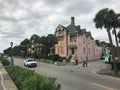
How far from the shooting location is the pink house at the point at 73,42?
65250 mm

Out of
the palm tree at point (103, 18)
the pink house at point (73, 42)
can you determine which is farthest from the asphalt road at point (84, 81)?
the pink house at point (73, 42)

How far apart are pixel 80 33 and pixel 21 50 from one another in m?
61.6

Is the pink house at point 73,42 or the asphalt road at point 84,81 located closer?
the asphalt road at point 84,81

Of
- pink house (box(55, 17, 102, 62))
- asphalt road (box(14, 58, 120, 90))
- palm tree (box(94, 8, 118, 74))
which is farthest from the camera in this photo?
pink house (box(55, 17, 102, 62))

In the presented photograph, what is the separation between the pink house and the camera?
65.2m

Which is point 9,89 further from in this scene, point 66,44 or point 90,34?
point 90,34

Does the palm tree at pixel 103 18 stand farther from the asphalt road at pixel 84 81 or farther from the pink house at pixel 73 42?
the pink house at pixel 73 42

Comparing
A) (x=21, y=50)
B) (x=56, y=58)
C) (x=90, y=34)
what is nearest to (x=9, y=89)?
(x=56, y=58)

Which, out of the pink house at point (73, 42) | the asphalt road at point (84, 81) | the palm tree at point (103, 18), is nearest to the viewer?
the asphalt road at point (84, 81)

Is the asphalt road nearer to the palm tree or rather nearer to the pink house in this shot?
the palm tree

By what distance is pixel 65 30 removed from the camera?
67.8 meters

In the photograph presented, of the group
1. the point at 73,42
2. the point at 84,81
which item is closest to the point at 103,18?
the point at 84,81

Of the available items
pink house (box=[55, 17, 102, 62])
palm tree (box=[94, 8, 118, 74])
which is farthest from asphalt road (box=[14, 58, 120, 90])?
pink house (box=[55, 17, 102, 62])

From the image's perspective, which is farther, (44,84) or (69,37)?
(69,37)
